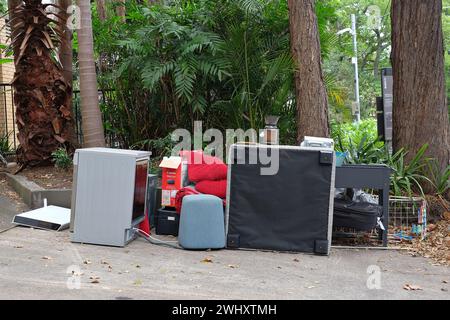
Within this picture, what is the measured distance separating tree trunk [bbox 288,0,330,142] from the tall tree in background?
3.74 m

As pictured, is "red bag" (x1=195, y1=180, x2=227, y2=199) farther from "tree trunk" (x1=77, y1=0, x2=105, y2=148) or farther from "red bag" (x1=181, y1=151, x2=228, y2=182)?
"tree trunk" (x1=77, y1=0, x2=105, y2=148)

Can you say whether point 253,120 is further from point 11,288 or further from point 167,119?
point 11,288

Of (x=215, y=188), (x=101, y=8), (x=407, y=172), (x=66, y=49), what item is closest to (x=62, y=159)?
(x=66, y=49)

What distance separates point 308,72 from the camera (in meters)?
8.63

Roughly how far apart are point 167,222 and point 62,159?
2731mm

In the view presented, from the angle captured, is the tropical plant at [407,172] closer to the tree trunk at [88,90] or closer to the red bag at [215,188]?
the red bag at [215,188]

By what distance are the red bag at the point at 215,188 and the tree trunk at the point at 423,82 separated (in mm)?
3069

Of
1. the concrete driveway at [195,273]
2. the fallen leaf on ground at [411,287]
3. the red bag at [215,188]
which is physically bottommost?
the fallen leaf on ground at [411,287]

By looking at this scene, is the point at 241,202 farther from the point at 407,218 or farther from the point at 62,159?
the point at 62,159

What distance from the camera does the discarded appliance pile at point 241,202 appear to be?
639 centimetres

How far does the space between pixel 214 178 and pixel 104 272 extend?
79.8 inches

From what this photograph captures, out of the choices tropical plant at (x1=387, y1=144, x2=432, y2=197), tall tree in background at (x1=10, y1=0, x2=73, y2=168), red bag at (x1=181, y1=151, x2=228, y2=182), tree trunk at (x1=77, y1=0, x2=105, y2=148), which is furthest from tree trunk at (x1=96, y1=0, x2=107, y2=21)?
tropical plant at (x1=387, y1=144, x2=432, y2=197)

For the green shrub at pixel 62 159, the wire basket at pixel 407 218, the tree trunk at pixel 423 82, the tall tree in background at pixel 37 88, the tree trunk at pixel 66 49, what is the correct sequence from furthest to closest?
the tree trunk at pixel 66 49, the tall tree in background at pixel 37 88, the green shrub at pixel 62 159, the tree trunk at pixel 423 82, the wire basket at pixel 407 218

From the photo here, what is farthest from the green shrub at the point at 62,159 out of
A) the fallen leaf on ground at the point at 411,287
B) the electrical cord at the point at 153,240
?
the fallen leaf on ground at the point at 411,287
